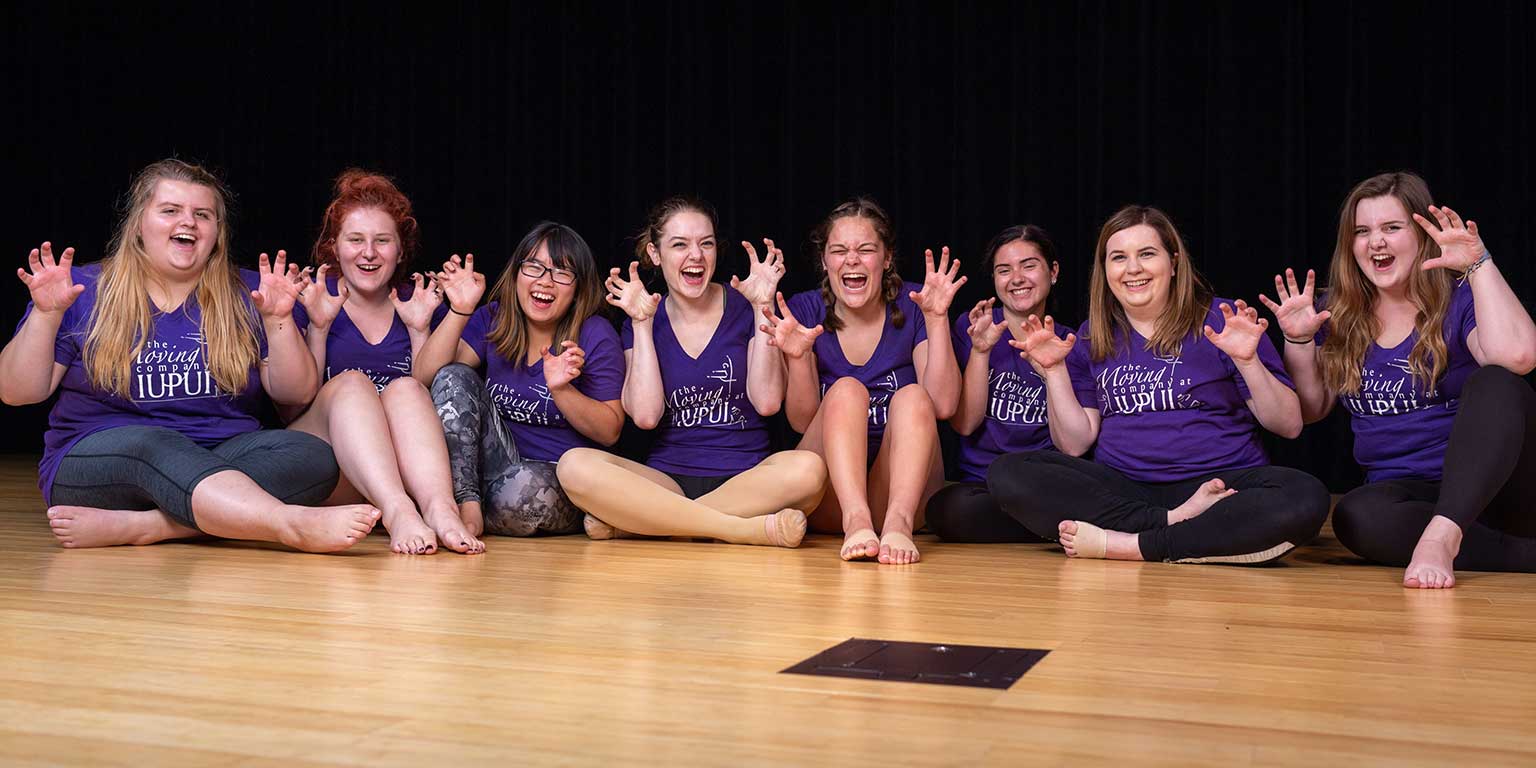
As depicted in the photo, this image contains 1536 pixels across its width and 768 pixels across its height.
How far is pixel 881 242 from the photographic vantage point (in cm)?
326

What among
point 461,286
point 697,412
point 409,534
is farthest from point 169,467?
point 697,412

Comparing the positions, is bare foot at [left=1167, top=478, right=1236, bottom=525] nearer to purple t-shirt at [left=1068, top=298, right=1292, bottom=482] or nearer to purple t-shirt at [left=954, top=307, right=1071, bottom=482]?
purple t-shirt at [left=1068, top=298, right=1292, bottom=482]

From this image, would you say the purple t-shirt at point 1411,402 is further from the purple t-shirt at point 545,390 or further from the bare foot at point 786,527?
the purple t-shirt at point 545,390

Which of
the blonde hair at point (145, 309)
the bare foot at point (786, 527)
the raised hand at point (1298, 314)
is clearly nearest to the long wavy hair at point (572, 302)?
the blonde hair at point (145, 309)

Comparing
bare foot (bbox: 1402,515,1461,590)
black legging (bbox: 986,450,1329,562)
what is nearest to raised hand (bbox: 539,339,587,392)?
black legging (bbox: 986,450,1329,562)

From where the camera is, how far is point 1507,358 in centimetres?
260

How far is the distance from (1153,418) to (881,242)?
77 cm

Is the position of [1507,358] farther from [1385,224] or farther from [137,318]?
[137,318]

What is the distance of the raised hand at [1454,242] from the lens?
2615 millimetres

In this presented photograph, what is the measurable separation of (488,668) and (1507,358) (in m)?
2.03

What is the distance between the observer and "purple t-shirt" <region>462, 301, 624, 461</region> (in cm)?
333

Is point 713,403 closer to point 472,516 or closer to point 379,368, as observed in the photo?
point 472,516

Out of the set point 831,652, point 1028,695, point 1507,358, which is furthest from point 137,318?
point 1507,358

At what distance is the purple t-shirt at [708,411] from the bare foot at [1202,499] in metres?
1.03
